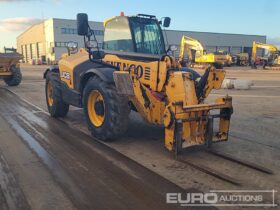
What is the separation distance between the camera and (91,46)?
6383 mm

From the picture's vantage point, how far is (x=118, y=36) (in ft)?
22.1

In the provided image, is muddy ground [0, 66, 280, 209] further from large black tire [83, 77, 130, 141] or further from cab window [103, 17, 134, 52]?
cab window [103, 17, 134, 52]

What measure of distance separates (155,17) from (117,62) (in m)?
1.51

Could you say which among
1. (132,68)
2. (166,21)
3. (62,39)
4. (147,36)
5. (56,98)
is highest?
(62,39)

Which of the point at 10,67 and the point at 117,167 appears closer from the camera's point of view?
the point at 117,167

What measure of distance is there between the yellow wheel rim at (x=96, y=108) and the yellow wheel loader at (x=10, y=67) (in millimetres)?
10950

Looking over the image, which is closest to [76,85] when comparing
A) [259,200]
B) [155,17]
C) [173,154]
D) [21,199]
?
[155,17]

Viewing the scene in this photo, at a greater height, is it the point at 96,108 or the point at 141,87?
the point at 141,87

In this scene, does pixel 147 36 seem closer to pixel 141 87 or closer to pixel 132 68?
pixel 132 68

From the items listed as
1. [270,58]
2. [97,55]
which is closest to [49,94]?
[97,55]

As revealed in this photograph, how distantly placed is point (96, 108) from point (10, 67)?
37.5 ft

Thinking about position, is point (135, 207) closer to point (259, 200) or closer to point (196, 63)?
point (259, 200)

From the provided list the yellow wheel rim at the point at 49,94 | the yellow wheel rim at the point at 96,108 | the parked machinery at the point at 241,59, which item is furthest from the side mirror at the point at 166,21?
the parked machinery at the point at 241,59

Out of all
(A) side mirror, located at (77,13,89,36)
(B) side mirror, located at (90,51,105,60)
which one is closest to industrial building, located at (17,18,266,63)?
(B) side mirror, located at (90,51,105,60)
